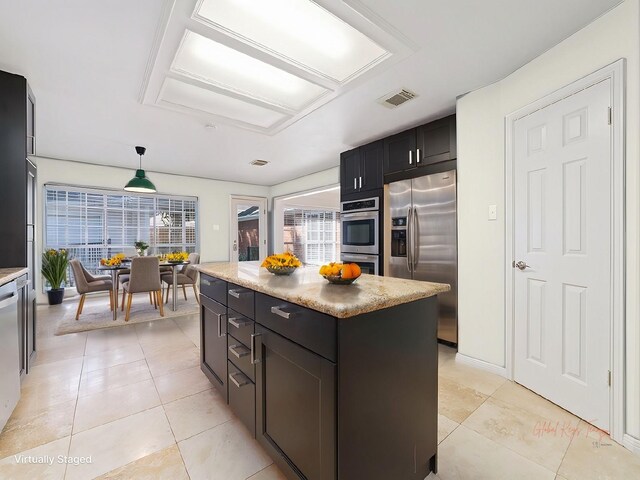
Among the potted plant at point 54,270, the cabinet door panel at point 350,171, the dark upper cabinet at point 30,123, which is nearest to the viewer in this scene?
the dark upper cabinet at point 30,123

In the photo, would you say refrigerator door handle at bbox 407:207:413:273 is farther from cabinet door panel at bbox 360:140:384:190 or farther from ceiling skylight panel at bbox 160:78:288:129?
ceiling skylight panel at bbox 160:78:288:129

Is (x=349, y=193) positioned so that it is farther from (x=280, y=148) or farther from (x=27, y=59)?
(x=27, y=59)

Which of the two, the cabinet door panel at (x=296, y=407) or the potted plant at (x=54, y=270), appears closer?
the cabinet door panel at (x=296, y=407)

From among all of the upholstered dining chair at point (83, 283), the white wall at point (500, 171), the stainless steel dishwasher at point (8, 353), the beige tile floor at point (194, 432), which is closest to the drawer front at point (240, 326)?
the beige tile floor at point (194, 432)

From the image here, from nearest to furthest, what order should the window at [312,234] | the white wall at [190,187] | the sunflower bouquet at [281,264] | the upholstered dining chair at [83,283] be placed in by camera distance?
the sunflower bouquet at [281,264] → the upholstered dining chair at [83,283] → the white wall at [190,187] → the window at [312,234]

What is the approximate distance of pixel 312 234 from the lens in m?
9.37

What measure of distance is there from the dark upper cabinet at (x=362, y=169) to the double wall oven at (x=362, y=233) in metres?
0.19

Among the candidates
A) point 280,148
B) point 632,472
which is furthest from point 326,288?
point 280,148

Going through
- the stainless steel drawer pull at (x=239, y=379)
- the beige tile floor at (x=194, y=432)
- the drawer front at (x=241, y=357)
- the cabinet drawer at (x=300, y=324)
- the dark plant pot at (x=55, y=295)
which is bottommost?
the beige tile floor at (x=194, y=432)

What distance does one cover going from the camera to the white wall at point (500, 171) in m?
1.50

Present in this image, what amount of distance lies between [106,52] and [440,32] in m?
2.24

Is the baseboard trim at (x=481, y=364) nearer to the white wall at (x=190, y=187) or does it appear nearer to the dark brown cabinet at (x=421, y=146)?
the dark brown cabinet at (x=421, y=146)

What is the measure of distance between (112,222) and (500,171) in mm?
6241

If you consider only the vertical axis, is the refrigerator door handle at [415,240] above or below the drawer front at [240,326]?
above
